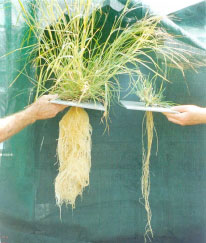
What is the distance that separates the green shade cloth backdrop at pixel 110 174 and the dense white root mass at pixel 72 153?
0.08m

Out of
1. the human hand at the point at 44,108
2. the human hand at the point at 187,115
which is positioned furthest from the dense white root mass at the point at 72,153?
the human hand at the point at 187,115

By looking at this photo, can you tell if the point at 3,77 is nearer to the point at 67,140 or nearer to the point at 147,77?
the point at 67,140

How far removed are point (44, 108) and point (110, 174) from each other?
0.41 meters

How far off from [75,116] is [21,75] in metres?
0.29

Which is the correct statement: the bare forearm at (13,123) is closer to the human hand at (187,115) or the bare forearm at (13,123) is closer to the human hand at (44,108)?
the human hand at (44,108)

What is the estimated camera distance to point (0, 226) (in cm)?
117

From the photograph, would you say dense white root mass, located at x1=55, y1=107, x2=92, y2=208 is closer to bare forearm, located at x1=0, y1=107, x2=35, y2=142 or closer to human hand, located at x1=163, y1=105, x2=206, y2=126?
bare forearm, located at x1=0, y1=107, x2=35, y2=142

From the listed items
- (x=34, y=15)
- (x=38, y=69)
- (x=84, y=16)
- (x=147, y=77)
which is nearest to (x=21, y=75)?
(x=38, y=69)

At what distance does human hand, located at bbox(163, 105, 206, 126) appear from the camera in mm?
1094

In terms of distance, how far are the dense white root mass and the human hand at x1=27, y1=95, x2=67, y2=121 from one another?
0.05m

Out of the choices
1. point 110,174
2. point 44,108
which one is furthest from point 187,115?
point 44,108

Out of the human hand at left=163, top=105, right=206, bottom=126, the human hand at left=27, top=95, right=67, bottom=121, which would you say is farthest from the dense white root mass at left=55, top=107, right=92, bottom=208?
the human hand at left=163, top=105, right=206, bottom=126

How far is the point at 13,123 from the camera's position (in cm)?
112

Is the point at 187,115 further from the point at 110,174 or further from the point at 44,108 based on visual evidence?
the point at 44,108
